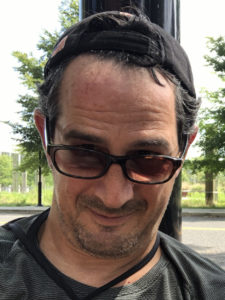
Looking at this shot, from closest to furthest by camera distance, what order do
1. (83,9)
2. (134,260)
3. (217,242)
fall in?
(134,260) < (83,9) < (217,242)

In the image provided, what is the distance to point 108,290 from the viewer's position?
1.18m

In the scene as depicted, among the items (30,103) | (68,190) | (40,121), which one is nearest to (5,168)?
(30,103)

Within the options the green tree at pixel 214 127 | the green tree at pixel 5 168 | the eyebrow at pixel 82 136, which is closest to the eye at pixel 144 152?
the eyebrow at pixel 82 136

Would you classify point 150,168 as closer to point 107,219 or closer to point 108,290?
point 107,219

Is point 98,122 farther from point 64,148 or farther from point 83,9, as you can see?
point 83,9

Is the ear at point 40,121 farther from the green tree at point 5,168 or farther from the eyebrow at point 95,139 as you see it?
the green tree at point 5,168

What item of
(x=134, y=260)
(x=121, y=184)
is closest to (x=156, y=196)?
(x=121, y=184)

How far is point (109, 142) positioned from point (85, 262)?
16.1 inches

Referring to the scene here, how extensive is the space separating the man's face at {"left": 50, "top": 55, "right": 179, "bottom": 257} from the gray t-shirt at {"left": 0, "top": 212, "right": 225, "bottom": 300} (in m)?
0.12

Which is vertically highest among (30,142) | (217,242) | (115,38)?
(115,38)

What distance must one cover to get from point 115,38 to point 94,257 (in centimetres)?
70

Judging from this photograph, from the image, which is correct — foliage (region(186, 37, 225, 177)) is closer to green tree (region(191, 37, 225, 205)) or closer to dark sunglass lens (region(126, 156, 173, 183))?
green tree (region(191, 37, 225, 205))

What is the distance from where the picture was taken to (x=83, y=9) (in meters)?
1.55

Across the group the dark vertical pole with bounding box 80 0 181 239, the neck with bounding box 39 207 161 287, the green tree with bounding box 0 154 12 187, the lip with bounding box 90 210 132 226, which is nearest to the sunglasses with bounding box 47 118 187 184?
the lip with bounding box 90 210 132 226
